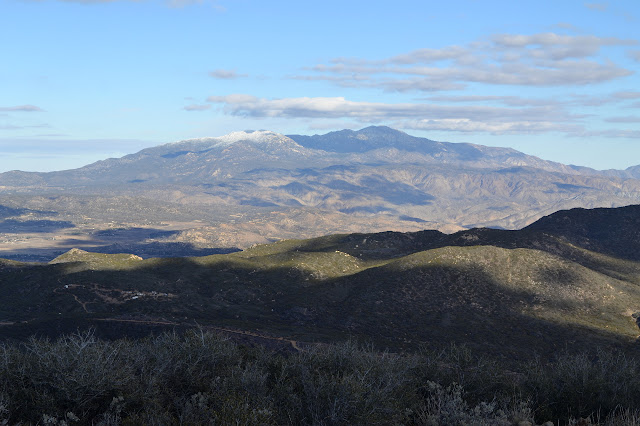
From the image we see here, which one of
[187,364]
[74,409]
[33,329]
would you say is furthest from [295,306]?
[74,409]

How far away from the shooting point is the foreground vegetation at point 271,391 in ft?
73.1

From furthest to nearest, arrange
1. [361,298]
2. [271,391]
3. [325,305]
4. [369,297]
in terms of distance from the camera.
Result: [361,298] → [369,297] → [325,305] → [271,391]

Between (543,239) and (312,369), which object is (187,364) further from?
(543,239)

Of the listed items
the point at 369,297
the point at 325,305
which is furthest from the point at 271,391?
the point at 369,297

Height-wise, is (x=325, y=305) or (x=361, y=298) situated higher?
(x=361, y=298)

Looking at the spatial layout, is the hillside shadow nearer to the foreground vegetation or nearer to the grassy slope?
the grassy slope

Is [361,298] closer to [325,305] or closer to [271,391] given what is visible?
[325,305]

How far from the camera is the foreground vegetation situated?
73.1 ft

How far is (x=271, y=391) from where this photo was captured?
86.6 feet

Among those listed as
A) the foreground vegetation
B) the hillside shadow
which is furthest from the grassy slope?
the foreground vegetation

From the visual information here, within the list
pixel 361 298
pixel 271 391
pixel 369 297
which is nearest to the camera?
pixel 271 391

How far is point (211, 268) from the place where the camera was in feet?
403

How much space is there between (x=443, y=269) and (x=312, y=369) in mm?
80616

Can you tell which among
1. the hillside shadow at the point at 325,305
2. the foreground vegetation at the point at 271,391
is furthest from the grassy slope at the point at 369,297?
the foreground vegetation at the point at 271,391
